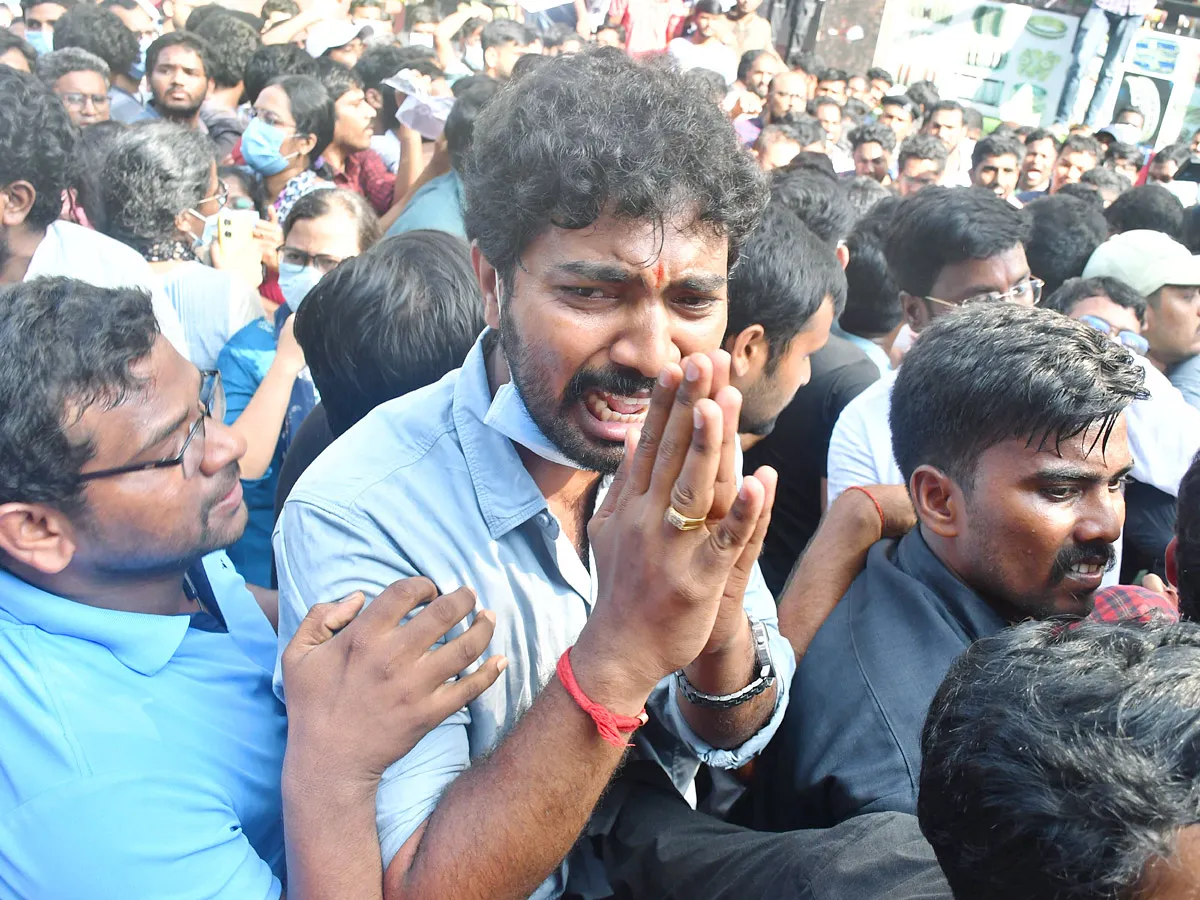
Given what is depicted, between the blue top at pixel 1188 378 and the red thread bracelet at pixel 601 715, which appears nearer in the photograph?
the red thread bracelet at pixel 601 715

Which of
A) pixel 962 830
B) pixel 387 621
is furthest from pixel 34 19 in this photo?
pixel 962 830

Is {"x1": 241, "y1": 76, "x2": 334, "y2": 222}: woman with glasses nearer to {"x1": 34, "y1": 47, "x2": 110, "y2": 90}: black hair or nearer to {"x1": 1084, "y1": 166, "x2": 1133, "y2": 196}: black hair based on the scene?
{"x1": 34, "y1": 47, "x2": 110, "y2": 90}: black hair

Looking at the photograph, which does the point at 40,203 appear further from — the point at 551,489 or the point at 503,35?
the point at 503,35

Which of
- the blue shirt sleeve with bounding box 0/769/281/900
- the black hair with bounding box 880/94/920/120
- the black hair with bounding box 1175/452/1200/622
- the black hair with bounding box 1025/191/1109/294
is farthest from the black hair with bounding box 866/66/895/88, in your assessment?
the blue shirt sleeve with bounding box 0/769/281/900

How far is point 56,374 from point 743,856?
4.28 feet

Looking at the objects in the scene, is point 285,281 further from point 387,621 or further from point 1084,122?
point 1084,122

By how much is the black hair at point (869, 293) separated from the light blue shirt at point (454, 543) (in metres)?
2.75

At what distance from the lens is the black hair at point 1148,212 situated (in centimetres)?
609

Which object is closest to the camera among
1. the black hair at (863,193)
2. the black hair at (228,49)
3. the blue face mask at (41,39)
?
the black hair at (863,193)

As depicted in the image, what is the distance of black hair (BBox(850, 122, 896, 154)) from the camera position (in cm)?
766

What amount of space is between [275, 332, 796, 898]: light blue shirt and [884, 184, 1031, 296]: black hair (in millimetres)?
2258

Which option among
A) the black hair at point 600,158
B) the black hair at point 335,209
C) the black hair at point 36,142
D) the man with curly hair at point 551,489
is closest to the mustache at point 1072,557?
the man with curly hair at point 551,489

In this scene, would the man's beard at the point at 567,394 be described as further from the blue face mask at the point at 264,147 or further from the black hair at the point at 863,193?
the black hair at the point at 863,193

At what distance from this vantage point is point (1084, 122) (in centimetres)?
1173
